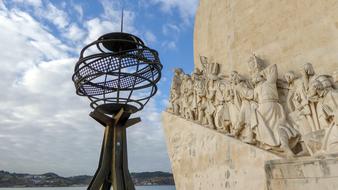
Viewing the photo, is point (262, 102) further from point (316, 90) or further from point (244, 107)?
point (316, 90)

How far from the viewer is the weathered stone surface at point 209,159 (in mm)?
4633

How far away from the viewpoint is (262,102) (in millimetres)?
4762

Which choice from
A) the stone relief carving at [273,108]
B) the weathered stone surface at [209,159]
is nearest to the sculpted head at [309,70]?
the stone relief carving at [273,108]

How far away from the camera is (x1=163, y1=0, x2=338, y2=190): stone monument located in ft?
12.3

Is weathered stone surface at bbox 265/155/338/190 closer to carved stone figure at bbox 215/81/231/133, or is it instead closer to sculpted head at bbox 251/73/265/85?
sculpted head at bbox 251/73/265/85

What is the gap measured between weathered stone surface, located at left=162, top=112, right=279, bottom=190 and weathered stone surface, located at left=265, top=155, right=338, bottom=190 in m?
0.61

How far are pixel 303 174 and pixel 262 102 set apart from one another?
1591 millimetres

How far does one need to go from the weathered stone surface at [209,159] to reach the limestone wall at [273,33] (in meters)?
1.50

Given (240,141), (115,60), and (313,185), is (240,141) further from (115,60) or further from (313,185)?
(115,60)

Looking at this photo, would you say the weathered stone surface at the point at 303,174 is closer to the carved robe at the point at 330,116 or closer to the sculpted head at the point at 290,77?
the carved robe at the point at 330,116

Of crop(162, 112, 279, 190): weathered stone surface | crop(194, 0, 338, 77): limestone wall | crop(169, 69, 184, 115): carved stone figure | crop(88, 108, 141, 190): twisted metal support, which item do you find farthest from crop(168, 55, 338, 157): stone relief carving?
crop(88, 108, 141, 190): twisted metal support

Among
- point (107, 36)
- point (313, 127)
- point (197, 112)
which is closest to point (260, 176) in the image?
point (313, 127)

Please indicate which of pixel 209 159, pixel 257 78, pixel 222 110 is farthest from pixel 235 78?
pixel 209 159

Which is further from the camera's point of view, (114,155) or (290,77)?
(114,155)
